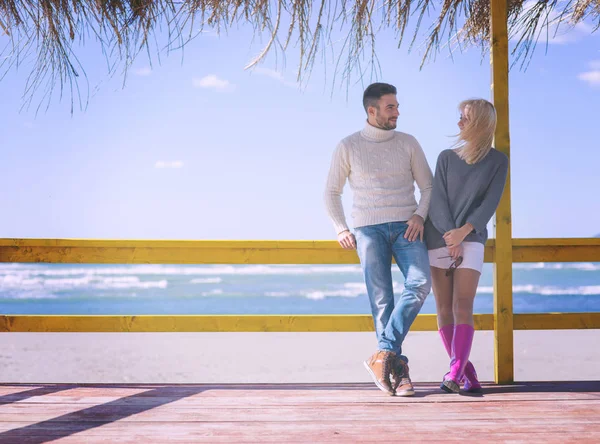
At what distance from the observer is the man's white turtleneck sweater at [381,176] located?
9.73 ft

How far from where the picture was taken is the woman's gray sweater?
288 cm

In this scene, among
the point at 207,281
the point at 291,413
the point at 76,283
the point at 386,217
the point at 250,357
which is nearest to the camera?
the point at 291,413

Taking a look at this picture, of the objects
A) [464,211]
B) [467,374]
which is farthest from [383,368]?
[464,211]

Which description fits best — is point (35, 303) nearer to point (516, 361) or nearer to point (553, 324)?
point (516, 361)

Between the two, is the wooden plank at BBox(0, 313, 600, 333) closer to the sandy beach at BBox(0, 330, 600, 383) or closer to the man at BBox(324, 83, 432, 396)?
the man at BBox(324, 83, 432, 396)

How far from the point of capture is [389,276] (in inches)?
117

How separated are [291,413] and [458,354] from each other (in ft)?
2.91

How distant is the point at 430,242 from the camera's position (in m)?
2.97

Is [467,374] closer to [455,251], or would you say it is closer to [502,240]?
[455,251]

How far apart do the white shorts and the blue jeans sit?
0.07 meters

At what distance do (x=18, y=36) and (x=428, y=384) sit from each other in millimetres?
3137

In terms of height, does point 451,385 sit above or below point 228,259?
below

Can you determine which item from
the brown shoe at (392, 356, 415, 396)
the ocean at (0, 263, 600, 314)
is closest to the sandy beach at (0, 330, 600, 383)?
the ocean at (0, 263, 600, 314)

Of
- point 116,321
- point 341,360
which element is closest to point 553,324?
point 116,321
